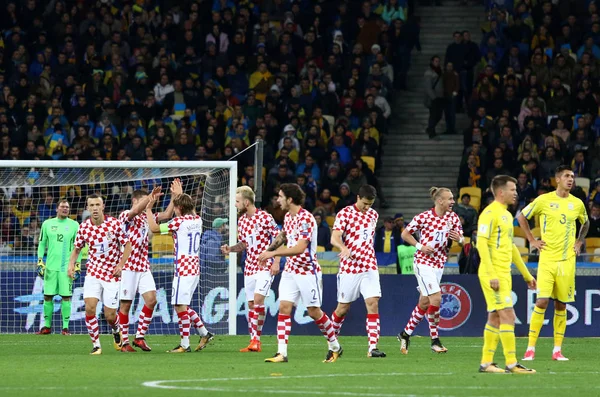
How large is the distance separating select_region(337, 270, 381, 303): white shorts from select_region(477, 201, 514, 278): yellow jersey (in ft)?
11.6

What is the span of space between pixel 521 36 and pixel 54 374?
19489mm

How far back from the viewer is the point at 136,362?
15.0m

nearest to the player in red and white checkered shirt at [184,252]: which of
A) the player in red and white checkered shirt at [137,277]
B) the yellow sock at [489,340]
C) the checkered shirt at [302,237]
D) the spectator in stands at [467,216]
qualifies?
the player in red and white checkered shirt at [137,277]

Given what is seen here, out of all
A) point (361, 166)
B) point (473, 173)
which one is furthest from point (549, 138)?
point (361, 166)

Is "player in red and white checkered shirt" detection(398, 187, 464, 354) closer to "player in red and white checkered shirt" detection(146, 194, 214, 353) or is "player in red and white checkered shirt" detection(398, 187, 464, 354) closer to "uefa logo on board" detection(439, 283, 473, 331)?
"player in red and white checkered shirt" detection(146, 194, 214, 353)

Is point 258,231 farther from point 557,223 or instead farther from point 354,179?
point 354,179

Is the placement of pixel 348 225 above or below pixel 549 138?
below

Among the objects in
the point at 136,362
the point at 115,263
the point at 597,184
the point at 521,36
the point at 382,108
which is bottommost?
the point at 136,362

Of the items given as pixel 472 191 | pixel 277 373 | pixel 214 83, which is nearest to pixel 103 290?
pixel 277 373

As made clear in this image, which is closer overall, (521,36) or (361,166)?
(361,166)

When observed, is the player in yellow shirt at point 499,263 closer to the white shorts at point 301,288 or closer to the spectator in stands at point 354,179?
the white shorts at point 301,288

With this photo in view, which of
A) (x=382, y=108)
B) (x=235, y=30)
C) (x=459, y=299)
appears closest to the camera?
(x=459, y=299)

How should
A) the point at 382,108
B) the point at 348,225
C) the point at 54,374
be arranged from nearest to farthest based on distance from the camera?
the point at 54,374 < the point at 348,225 < the point at 382,108

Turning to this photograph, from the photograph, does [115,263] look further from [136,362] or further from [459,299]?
[459,299]
